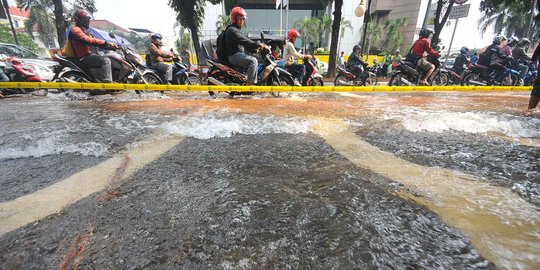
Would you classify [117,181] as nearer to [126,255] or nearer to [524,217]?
[126,255]

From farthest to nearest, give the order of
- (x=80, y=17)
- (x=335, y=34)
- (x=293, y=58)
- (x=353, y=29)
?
(x=353, y=29) < (x=335, y=34) < (x=293, y=58) < (x=80, y=17)

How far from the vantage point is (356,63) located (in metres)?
9.31

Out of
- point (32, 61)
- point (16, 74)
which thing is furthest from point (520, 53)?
point (32, 61)

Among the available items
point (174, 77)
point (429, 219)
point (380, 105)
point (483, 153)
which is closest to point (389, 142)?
point (483, 153)

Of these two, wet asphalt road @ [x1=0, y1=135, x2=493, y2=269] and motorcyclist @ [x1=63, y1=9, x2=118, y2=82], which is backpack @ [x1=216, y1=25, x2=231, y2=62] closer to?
motorcyclist @ [x1=63, y1=9, x2=118, y2=82]

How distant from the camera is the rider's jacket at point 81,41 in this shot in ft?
16.2

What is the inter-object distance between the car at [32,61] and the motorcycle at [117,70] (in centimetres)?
327

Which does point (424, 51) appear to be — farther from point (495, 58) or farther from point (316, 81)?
point (316, 81)

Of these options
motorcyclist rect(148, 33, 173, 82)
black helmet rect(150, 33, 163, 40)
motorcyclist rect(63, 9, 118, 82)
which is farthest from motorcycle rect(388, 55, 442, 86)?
motorcyclist rect(63, 9, 118, 82)

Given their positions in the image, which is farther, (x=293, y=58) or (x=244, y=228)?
(x=293, y=58)

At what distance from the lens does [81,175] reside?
1.98 metres

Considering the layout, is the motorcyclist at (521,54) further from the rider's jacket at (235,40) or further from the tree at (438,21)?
the rider's jacket at (235,40)

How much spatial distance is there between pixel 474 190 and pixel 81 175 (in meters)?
2.76

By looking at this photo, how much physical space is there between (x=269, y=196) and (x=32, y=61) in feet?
33.3
